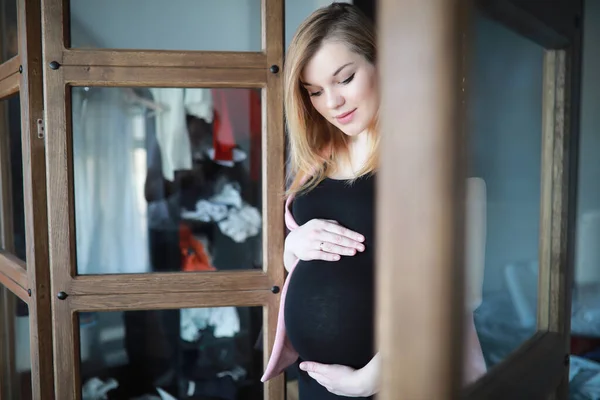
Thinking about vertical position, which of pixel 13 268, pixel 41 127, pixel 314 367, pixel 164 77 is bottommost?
pixel 314 367

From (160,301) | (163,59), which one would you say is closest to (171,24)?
(163,59)

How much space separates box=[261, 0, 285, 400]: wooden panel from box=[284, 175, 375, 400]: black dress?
0.35 meters

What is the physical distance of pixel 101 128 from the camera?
1581mm

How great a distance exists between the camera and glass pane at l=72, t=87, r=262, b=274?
1.56 metres

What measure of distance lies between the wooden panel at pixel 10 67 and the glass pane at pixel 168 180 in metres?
0.24

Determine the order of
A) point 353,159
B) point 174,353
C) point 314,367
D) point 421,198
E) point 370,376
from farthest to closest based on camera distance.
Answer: point 174,353 < point 353,159 < point 314,367 < point 370,376 < point 421,198

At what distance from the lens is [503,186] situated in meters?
0.49

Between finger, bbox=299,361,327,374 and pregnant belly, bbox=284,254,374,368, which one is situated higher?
pregnant belly, bbox=284,254,374,368

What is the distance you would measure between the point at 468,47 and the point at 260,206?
49.8 inches

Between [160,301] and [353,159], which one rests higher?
[353,159]

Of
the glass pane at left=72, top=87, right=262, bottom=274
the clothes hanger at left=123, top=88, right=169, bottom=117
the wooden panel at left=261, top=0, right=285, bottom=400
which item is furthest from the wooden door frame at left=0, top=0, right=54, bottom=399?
the wooden panel at left=261, top=0, right=285, bottom=400

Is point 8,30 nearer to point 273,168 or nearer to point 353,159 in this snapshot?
point 273,168

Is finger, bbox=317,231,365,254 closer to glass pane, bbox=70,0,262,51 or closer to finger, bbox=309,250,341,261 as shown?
finger, bbox=309,250,341,261

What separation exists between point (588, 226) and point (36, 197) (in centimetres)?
145
